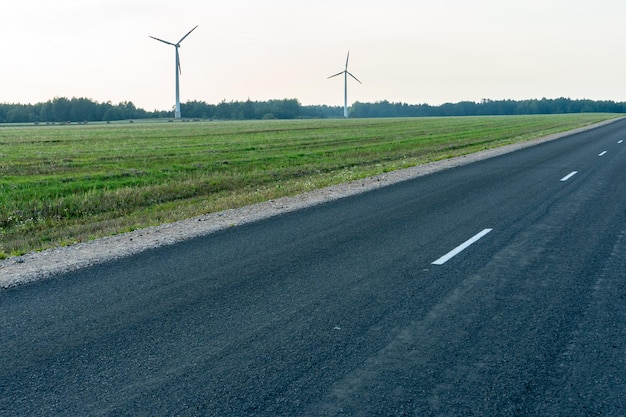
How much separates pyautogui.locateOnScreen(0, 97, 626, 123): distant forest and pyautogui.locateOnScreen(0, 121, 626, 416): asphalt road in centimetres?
12763

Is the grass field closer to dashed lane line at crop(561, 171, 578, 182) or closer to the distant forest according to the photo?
dashed lane line at crop(561, 171, 578, 182)

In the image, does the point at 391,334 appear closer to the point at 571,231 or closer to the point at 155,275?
the point at 155,275

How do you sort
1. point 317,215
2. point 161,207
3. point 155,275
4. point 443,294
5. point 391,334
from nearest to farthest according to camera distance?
point 391,334
point 443,294
point 155,275
point 317,215
point 161,207

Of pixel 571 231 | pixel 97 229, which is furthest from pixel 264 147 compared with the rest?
pixel 571 231

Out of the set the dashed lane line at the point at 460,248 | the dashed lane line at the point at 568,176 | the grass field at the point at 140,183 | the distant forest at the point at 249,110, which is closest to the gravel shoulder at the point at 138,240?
the grass field at the point at 140,183

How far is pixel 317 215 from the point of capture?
428 inches

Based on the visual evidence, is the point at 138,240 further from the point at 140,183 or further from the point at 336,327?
the point at 140,183

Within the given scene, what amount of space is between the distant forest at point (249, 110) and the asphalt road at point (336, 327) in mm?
127629

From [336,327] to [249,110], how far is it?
15474 centimetres

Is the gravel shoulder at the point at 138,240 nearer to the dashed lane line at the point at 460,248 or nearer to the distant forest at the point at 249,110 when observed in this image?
the dashed lane line at the point at 460,248

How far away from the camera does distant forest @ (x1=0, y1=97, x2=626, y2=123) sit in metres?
126

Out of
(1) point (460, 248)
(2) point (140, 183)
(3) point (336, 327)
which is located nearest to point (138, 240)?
(1) point (460, 248)

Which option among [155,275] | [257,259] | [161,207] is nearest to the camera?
[155,275]

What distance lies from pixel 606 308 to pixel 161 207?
419 inches
